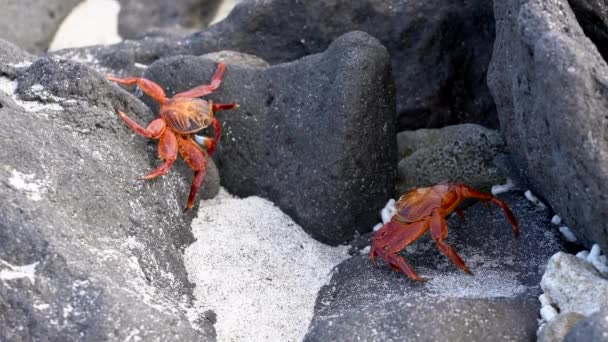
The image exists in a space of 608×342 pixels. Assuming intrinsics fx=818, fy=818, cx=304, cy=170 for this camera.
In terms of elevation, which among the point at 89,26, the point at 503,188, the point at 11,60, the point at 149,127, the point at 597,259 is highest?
the point at 11,60

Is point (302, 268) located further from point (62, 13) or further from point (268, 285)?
point (62, 13)

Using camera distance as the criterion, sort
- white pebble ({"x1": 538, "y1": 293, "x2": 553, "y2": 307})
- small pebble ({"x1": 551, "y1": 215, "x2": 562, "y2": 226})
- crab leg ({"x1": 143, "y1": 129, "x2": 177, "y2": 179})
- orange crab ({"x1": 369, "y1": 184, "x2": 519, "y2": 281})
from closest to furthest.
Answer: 1. white pebble ({"x1": 538, "y1": 293, "x2": 553, "y2": 307})
2. orange crab ({"x1": 369, "y1": 184, "x2": 519, "y2": 281})
3. small pebble ({"x1": 551, "y1": 215, "x2": 562, "y2": 226})
4. crab leg ({"x1": 143, "y1": 129, "x2": 177, "y2": 179})

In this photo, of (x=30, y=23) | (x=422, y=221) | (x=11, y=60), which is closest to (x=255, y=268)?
(x=422, y=221)

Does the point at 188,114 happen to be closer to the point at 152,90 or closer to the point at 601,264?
the point at 152,90

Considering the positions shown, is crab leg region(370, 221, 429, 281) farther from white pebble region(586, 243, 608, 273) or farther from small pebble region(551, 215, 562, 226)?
white pebble region(586, 243, 608, 273)

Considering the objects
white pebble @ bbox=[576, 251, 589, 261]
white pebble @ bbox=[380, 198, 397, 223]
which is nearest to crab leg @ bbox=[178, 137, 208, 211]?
white pebble @ bbox=[380, 198, 397, 223]

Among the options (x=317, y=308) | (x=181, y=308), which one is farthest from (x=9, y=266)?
(x=317, y=308)
